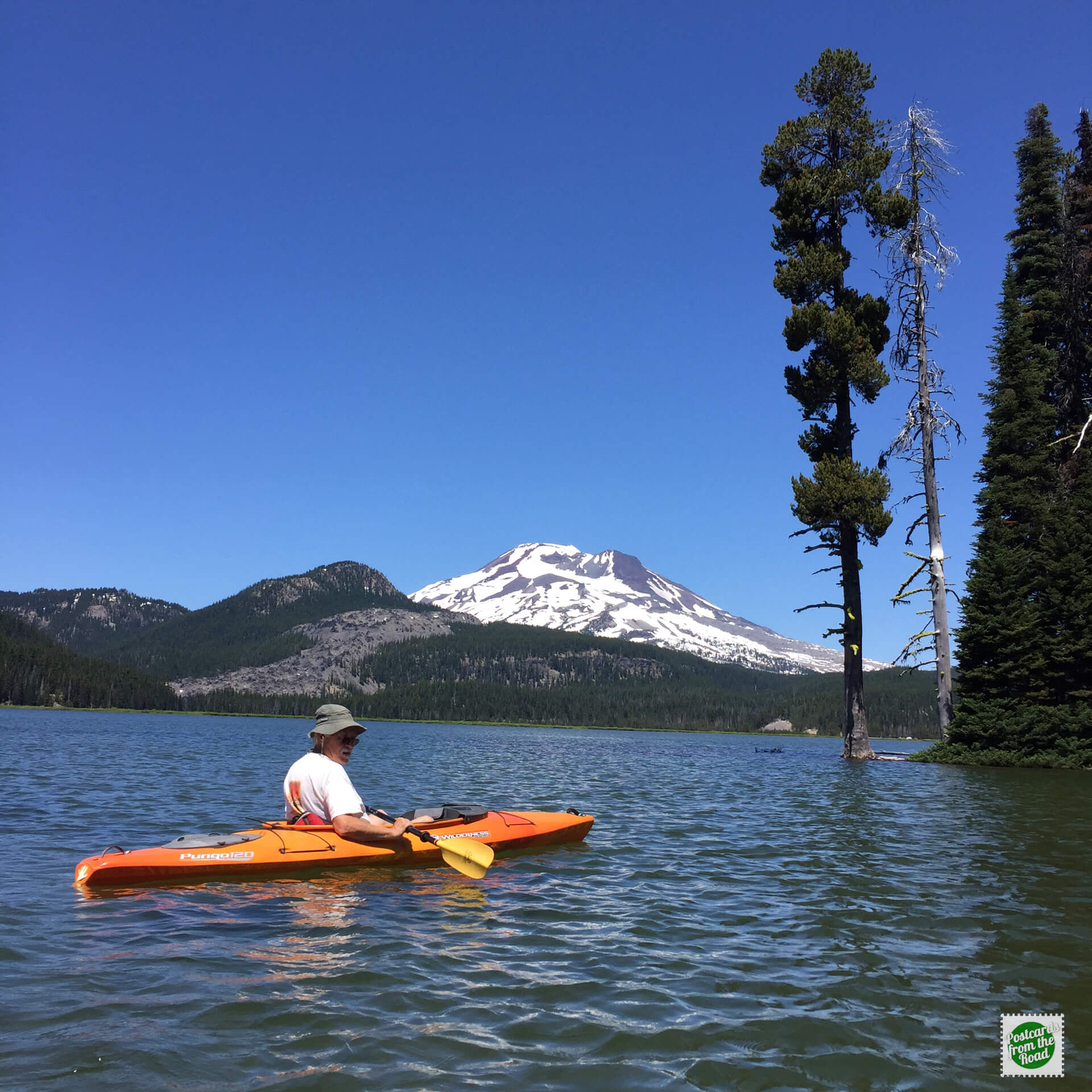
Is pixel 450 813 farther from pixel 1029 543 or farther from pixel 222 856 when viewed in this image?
pixel 1029 543

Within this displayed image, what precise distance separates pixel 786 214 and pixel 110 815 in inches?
1313

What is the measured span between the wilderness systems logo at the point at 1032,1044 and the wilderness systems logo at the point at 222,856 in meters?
9.13

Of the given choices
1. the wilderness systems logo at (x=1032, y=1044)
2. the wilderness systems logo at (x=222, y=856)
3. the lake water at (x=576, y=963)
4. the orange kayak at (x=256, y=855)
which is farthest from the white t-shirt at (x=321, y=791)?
the wilderness systems logo at (x=1032, y=1044)

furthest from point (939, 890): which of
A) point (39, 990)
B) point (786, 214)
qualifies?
point (786, 214)

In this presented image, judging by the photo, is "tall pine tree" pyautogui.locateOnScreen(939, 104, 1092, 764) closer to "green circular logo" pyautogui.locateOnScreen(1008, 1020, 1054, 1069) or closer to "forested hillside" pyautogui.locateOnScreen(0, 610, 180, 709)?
"green circular logo" pyautogui.locateOnScreen(1008, 1020, 1054, 1069)

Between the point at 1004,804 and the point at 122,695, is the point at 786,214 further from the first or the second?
the point at 122,695

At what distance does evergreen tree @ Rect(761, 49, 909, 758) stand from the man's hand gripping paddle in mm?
24752

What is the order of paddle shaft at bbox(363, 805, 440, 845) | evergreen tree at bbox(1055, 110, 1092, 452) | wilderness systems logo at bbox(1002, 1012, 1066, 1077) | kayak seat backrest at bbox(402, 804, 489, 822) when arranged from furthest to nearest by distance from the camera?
evergreen tree at bbox(1055, 110, 1092, 452) < kayak seat backrest at bbox(402, 804, 489, 822) < paddle shaft at bbox(363, 805, 440, 845) < wilderness systems logo at bbox(1002, 1012, 1066, 1077)

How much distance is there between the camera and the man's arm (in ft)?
39.1

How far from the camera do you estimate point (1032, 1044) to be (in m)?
6.02

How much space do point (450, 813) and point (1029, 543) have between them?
32872mm

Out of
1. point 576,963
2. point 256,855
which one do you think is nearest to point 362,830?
point 256,855

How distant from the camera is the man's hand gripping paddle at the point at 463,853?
11992mm

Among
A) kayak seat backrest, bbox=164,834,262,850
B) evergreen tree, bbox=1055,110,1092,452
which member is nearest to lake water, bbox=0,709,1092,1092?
kayak seat backrest, bbox=164,834,262,850
